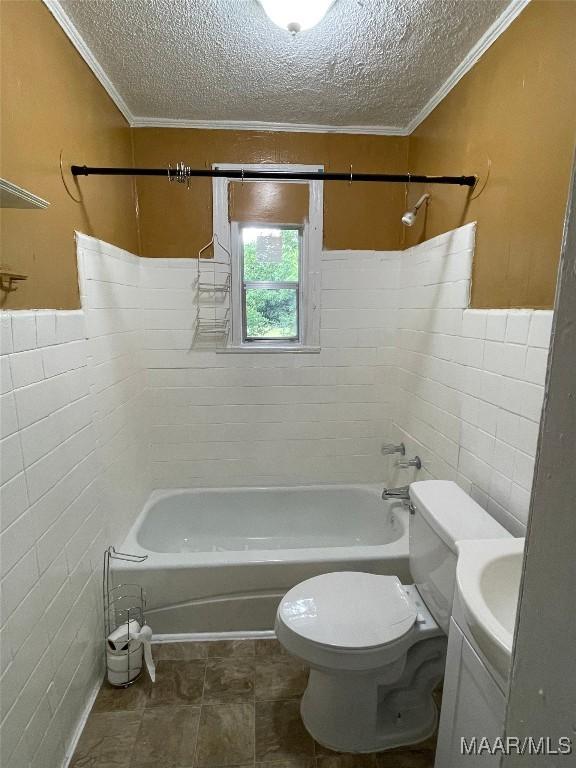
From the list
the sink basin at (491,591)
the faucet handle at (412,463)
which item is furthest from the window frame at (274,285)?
the sink basin at (491,591)

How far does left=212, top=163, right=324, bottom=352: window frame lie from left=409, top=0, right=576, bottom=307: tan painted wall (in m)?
0.79

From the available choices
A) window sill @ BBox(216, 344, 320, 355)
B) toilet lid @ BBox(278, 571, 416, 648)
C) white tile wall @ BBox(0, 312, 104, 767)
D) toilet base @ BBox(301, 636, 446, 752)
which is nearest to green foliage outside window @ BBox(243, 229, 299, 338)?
window sill @ BBox(216, 344, 320, 355)

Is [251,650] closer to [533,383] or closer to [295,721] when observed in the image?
[295,721]

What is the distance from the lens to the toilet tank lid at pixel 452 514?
4.10 ft

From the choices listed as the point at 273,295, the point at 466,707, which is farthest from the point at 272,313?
the point at 466,707

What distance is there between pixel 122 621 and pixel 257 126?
102 inches

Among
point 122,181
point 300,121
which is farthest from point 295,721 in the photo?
point 300,121

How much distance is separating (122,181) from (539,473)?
2298 millimetres

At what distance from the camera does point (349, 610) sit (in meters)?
1.39

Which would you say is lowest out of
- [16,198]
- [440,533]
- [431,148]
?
[440,533]

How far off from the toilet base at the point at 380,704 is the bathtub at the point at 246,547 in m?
0.47

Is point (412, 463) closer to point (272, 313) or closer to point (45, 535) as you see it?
point (272, 313)

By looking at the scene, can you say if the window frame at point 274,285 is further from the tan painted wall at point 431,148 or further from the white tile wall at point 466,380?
the white tile wall at point 466,380

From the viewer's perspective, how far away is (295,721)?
148 centimetres
